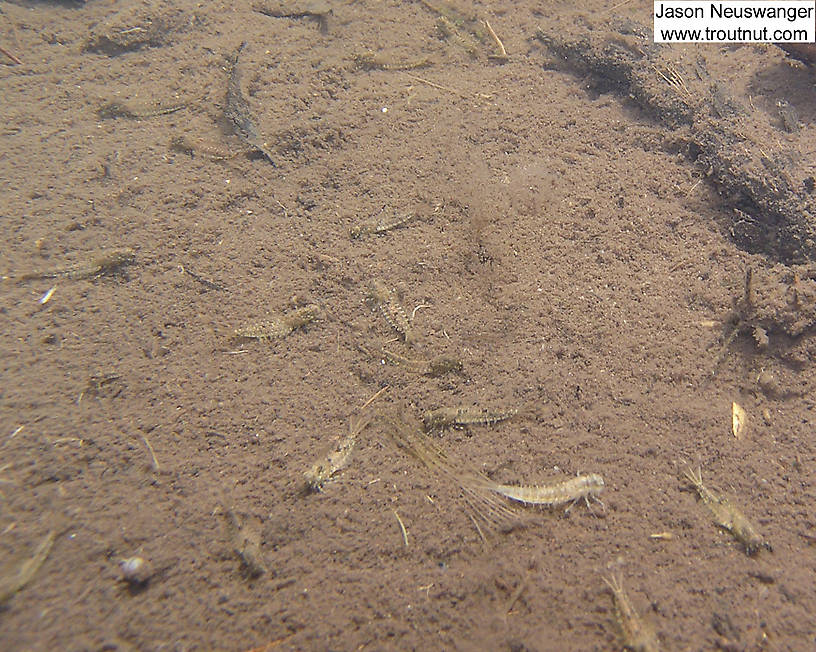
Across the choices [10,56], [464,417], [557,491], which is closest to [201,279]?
[464,417]

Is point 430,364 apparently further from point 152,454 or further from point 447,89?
point 447,89

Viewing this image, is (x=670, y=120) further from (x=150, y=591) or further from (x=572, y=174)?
(x=150, y=591)

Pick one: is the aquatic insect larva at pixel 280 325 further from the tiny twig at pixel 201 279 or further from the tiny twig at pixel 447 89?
the tiny twig at pixel 447 89

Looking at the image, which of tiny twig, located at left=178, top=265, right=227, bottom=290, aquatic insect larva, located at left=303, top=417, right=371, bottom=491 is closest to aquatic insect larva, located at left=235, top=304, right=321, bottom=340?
tiny twig, located at left=178, top=265, right=227, bottom=290

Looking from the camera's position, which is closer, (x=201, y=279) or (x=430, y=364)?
(x=430, y=364)

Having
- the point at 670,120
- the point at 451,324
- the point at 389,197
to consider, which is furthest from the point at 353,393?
the point at 670,120

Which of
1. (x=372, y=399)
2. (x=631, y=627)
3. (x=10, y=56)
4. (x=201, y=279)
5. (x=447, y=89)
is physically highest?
(x=10, y=56)

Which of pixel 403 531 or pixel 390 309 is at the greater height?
pixel 390 309

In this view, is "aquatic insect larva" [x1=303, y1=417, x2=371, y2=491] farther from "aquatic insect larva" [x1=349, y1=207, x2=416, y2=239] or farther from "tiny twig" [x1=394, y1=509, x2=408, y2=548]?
"aquatic insect larva" [x1=349, y1=207, x2=416, y2=239]

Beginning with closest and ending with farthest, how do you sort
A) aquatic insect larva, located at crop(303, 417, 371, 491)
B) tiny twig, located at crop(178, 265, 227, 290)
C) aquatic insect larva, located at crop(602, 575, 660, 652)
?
aquatic insect larva, located at crop(602, 575, 660, 652) < aquatic insect larva, located at crop(303, 417, 371, 491) < tiny twig, located at crop(178, 265, 227, 290)

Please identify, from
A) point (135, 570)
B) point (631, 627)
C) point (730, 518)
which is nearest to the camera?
point (631, 627)

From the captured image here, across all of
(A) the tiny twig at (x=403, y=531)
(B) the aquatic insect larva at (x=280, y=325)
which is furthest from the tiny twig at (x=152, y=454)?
(A) the tiny twig at (x=403, y=531)

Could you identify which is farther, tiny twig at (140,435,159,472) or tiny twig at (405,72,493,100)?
tiny twig at (405,72,493,100)
